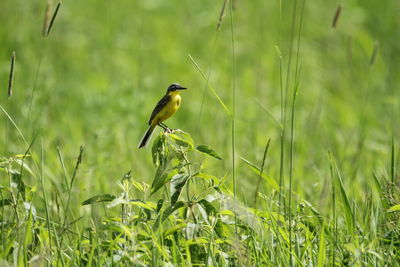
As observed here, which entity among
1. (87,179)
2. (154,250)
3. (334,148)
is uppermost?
(154,250)

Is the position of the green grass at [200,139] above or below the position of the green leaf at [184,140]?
below

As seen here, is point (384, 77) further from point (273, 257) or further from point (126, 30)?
point (273, 257)

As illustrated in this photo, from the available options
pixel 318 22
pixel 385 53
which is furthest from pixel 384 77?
pixel 318 22

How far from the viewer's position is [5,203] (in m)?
3.47

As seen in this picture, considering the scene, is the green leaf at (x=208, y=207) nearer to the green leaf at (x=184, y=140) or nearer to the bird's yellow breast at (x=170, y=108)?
the green leaf at (x=184, y=140)

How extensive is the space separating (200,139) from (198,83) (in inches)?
96.6

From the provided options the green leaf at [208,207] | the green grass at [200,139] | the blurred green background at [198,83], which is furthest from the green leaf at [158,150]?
the blurred green background at [198,83]

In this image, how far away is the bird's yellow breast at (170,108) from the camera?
433 centimetres

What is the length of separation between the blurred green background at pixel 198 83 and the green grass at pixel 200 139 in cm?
3

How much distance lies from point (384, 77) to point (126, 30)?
13.2 ft

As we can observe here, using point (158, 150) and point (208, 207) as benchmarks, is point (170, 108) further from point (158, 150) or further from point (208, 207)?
point (208, 207)

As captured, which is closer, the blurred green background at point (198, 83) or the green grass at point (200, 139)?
the green grass at point (200, 139)

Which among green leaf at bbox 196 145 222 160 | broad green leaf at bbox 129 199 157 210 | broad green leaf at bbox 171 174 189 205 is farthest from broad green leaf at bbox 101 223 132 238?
green leaf at bbox 196 145 222 160

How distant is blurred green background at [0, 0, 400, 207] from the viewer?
20.0ft
